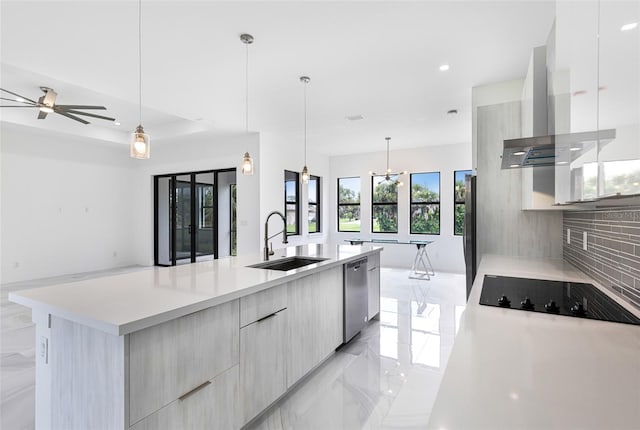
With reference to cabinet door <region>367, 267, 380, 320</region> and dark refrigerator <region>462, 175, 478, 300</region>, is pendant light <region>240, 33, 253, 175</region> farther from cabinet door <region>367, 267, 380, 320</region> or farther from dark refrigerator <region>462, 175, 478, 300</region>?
dark refrigerator <region>462, 175, 478, 300</region>

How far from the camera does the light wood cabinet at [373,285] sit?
3404mm

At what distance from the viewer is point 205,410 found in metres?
1.50

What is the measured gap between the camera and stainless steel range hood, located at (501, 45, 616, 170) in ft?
3.22

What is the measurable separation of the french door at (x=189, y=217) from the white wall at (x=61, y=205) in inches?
33.8

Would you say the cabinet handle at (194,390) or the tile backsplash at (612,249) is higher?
the tile backsplash at (612,249)

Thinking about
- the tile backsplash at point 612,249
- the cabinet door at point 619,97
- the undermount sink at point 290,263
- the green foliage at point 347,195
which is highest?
the green foliage at point 347,195

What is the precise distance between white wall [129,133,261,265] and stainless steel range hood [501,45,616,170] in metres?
4.40

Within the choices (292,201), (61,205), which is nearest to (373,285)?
(292,201)

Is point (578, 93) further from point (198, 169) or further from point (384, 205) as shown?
point (384, 205)

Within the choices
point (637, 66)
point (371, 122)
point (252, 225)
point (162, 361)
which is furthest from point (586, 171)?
point (252, 225)

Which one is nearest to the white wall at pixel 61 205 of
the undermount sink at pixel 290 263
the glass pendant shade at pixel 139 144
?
the glass pendant shade at pixel 139 144

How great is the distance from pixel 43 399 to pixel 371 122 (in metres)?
5.00

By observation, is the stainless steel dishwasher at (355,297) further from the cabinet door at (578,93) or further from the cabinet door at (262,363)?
the cabinet door at (578,93)

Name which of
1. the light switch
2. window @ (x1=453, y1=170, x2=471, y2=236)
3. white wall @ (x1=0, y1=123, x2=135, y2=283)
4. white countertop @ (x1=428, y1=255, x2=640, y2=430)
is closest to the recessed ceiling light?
window @ (x1=453, y1=170, x2=471, y2=236)
